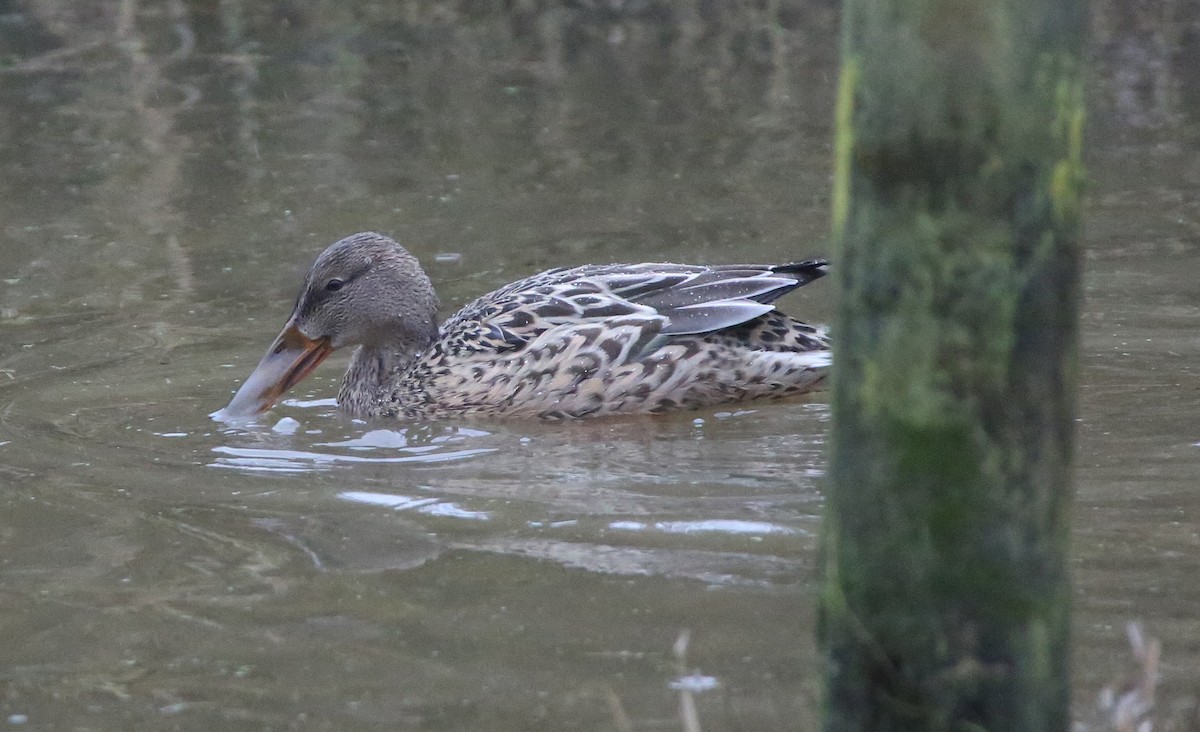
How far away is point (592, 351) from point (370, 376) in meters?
1.11

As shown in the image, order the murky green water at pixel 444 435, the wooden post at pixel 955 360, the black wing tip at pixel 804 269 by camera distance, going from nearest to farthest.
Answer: the wooden post at pixel 955 360 < the murky green water at pixel 444 435 < the black wing tip at pixel 804 269

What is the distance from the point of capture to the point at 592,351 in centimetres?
736

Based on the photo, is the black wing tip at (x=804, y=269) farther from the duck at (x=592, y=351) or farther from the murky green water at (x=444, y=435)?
the murky green water at (x=444, y=435)

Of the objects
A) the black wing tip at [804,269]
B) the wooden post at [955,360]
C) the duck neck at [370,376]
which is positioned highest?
the wooden post at [955,360]

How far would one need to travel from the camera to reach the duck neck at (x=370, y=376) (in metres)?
7.73

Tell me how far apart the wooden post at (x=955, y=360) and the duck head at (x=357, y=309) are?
16.0 feet

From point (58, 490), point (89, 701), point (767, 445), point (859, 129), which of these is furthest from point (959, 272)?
point (58, 490)

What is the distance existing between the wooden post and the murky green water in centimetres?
93

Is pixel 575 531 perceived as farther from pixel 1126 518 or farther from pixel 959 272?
pixel 959 272

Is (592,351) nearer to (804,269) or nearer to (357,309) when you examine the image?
(804,269)

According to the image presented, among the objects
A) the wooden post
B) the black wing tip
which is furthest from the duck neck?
the wooden post

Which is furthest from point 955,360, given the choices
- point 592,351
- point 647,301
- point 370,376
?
point 370,376

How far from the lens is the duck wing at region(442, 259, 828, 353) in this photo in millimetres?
7387

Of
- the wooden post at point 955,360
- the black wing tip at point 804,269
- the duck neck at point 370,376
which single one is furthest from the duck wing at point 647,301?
the wooden post at point 955,360
